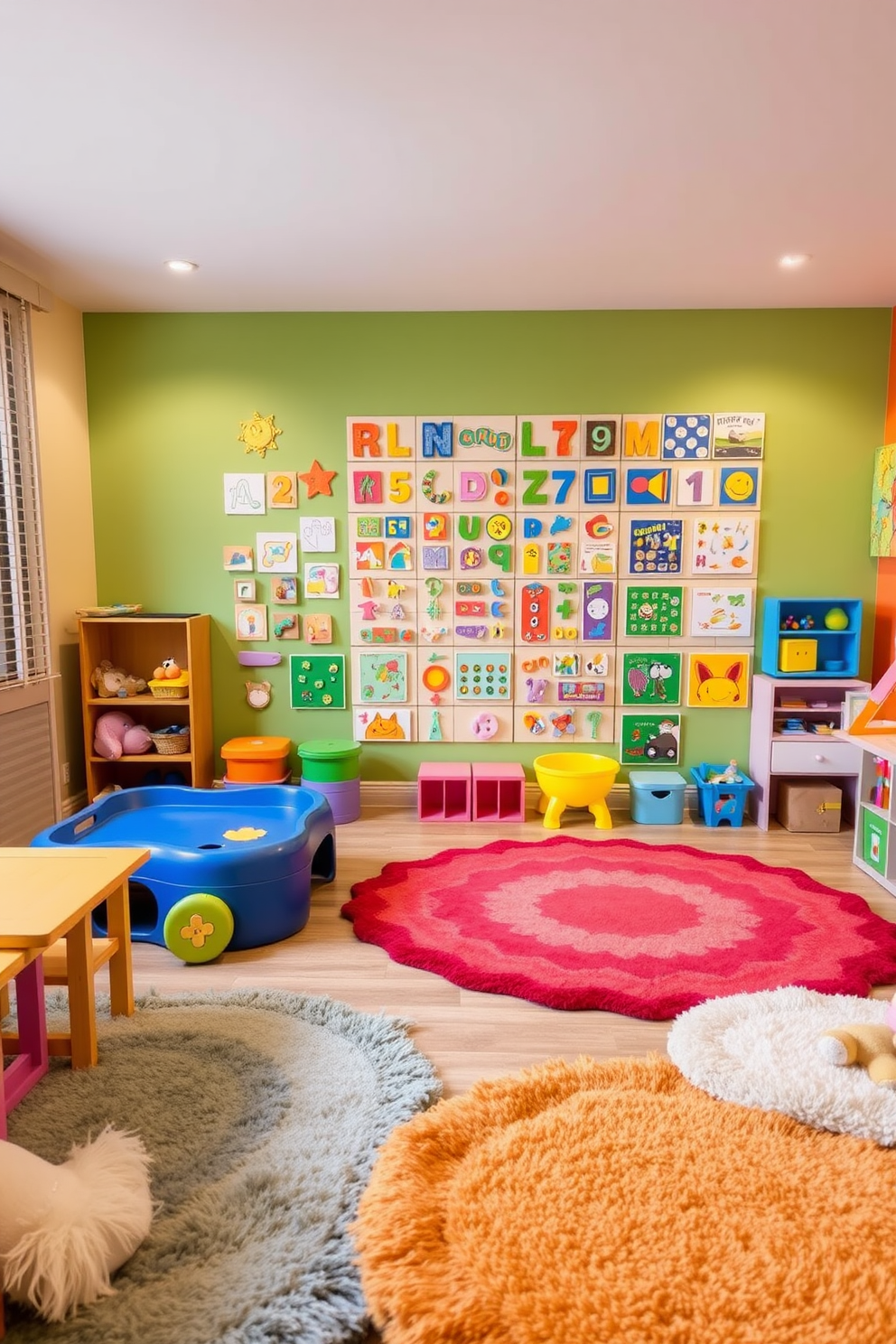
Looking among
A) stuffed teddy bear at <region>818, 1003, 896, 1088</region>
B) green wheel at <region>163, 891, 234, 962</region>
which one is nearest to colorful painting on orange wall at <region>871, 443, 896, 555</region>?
stuffed teddy bear at <region>818, 1003, 896, 1088</region>

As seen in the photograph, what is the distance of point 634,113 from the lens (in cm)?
244

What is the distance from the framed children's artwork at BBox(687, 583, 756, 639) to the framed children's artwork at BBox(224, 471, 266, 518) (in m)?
2.20

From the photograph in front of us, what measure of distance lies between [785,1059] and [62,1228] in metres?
1.51

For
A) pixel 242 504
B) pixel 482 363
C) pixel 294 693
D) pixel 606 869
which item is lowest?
pixel 606 869

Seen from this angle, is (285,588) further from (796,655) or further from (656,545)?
(796,655)

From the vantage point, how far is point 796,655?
13.9 feet

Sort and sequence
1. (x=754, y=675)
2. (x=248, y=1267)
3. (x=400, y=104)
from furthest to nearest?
(x=754, y=675) < (x=400, y=104) < (x=248, y=1267)

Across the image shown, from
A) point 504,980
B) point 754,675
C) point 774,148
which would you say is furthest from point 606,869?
point 774,148

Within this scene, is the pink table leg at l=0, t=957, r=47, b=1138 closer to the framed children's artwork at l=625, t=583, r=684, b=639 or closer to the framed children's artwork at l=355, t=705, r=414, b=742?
the framed children's artwork at l=355, t=705, r=414, b=742

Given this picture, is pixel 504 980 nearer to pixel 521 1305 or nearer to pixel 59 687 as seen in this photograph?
pixel 521 1305

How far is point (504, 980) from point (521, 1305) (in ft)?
3.87

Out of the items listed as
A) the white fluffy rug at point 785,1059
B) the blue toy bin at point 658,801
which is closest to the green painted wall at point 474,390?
the blue toy bin at point 658,801

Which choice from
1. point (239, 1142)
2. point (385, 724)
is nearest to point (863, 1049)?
point (239, 1142)

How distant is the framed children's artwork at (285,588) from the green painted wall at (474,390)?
1.01 ft
